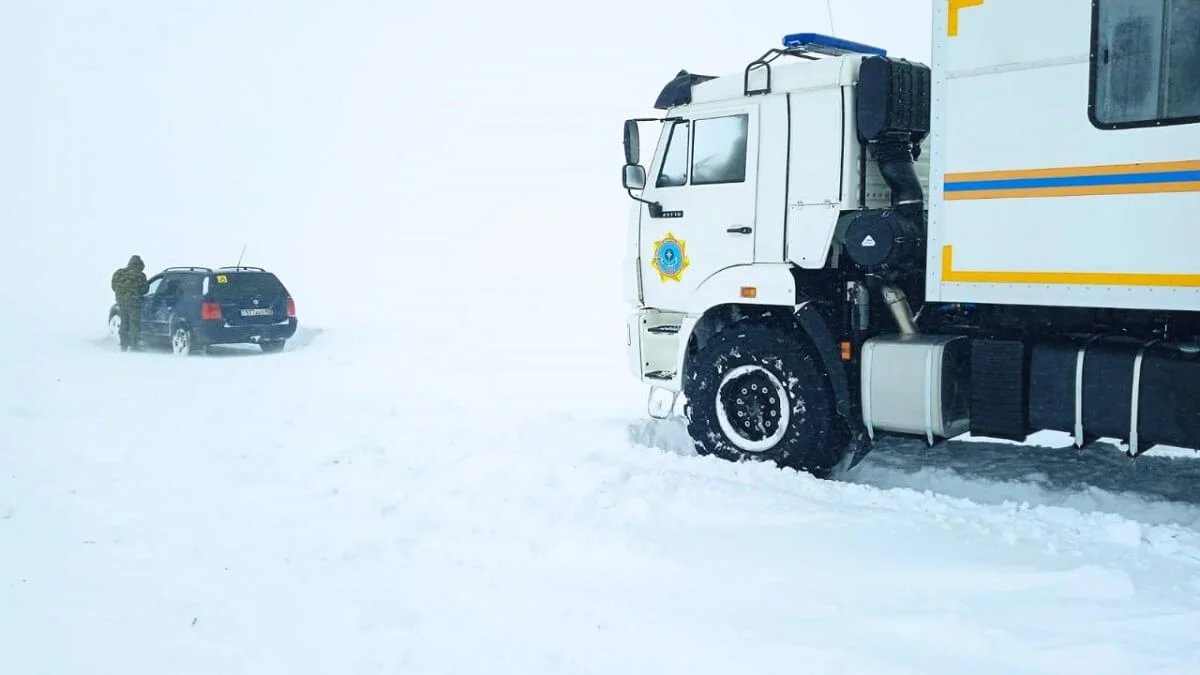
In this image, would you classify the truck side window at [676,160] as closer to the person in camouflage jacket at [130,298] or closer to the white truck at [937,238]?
the white truck at [937,238]

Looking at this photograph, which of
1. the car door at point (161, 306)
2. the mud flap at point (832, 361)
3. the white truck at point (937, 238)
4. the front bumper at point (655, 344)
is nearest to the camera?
the white truck at point (937, 238)

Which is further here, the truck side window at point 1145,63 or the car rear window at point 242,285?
the car rear window at point 242,285

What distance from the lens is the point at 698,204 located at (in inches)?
307

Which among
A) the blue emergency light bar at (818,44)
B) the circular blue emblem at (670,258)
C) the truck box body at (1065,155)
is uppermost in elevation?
the blue emergency light bar at (818,44)

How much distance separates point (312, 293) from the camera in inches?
1137

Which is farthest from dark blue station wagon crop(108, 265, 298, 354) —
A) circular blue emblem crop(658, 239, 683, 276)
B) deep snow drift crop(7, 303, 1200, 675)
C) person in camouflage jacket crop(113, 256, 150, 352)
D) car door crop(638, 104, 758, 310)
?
circular blue emblem crop(658, 239, 683, 276)

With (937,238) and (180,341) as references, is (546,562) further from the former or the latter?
(180,341)

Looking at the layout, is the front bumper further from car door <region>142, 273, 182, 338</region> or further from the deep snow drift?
car door <region>142, 273, 182, 338</region>

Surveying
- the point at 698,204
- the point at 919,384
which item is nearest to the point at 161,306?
the point at 698,204

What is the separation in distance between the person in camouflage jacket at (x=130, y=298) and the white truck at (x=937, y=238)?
40.1ft

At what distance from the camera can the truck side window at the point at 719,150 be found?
756 cm

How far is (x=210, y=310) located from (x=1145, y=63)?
13.9 meters

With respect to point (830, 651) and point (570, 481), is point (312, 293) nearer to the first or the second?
point (570, 481)

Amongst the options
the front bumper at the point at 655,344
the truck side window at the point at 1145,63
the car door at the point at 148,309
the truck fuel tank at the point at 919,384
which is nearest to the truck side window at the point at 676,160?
the front bumper at the point at 655,344
